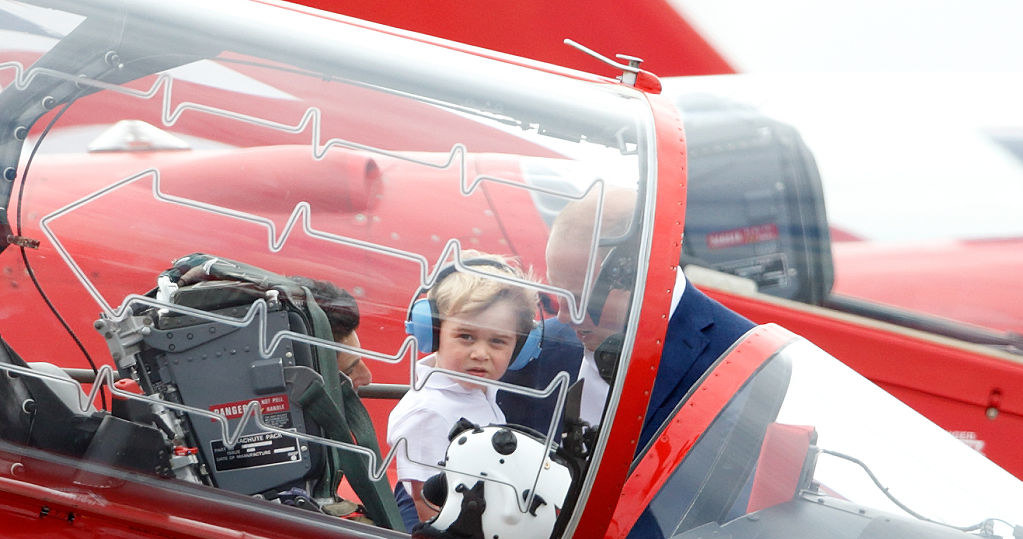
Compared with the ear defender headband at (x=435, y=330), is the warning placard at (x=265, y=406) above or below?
below

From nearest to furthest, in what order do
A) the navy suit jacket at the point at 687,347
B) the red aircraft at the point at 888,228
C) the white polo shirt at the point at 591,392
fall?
the white polo shirt at the point at 591,392, the navy suit jacket at the point at 687,347, the red aircraft at the point at 888,228

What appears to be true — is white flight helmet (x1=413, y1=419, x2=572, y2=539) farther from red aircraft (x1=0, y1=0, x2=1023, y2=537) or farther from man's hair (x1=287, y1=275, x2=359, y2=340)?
man's hair (x1=287, y1=275, x2=359, y2=340)

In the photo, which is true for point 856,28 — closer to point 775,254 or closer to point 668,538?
point 775,254

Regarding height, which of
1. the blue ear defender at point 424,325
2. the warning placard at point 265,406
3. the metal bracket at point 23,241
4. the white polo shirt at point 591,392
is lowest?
the warning placard at point 265,406

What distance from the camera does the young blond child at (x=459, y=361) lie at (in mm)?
1483

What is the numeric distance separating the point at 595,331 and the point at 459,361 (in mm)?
206

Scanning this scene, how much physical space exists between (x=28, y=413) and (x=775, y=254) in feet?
7.38

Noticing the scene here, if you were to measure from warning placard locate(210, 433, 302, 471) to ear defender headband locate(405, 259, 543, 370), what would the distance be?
25 cm

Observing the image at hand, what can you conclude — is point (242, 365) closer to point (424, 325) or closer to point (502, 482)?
→ point (424, 325)

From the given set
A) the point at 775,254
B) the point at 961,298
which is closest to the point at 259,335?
the point at 775,254

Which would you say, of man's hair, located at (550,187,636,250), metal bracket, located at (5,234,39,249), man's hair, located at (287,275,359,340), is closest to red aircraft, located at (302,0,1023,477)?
man's hair, located at (550,187,636,250)

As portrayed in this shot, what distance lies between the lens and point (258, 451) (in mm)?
1516

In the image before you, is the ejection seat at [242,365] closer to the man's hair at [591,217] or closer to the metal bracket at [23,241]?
the metal bracket at [23,241]

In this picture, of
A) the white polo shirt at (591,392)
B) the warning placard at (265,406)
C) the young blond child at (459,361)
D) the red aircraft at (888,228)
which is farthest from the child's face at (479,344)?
the red aircraft at (888,228)
